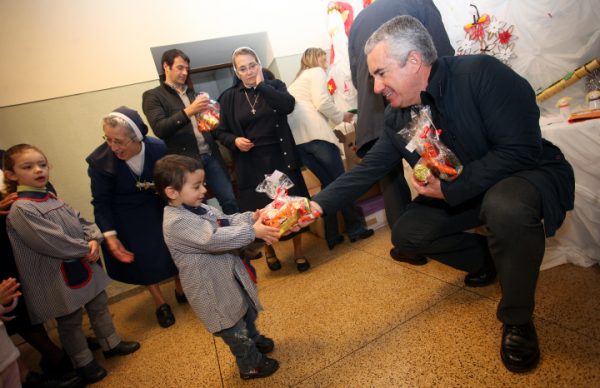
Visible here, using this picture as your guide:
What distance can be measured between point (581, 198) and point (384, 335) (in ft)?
3.86

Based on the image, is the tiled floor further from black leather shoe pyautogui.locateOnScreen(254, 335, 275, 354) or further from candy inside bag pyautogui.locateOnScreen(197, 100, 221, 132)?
candy inside bag pyautogui.locateOnScreen(197, 100, 221, 132)

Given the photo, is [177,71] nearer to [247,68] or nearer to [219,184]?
[247,68]

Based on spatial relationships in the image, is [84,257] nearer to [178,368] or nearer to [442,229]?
[178,368]

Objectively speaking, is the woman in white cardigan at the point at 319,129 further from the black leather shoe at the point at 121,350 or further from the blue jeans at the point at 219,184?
the black leather shoe at the point at 121,350

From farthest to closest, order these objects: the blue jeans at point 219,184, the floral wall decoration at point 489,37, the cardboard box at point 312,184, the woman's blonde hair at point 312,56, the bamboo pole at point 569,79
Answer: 1. the cardboard box at point 312,184
2. the woman's blonde hair at point 312,56
3. the blue jeans at point 219,184
4. the floral wall decoration at point 489,37
5. the bamboo pole at point 569,79

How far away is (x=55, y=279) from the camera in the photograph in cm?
182

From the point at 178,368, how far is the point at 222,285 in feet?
2.54

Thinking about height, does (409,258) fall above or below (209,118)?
below

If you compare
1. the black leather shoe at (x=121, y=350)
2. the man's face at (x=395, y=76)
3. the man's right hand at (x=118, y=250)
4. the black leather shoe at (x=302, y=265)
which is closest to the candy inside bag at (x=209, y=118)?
the man's right hand at (x=118, y=250)

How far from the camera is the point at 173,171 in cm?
146

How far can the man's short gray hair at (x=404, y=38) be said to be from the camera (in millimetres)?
1322

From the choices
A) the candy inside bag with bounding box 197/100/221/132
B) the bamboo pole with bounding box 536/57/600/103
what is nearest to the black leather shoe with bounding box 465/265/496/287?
the bamboo pole with bounding box 536/57/600/103

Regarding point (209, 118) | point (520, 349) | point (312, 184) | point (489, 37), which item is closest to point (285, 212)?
point (520, 349)

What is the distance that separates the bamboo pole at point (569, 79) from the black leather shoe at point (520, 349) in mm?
1352
